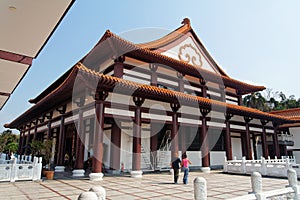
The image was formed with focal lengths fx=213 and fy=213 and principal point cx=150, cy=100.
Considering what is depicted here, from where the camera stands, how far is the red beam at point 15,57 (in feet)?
13.1

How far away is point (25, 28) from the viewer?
3307mm

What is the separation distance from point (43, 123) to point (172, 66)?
10.3 m

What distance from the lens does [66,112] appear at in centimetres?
1213

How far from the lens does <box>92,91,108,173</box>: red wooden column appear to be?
815 centimetres

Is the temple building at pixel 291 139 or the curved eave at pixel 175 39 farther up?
the curved eave at pixel 175 39

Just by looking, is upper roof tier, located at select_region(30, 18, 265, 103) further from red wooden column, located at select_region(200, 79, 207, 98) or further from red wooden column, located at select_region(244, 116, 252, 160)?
red wooden column, located at select_region(244, 116, 252, 160)

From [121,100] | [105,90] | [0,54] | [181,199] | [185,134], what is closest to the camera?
[0,54]

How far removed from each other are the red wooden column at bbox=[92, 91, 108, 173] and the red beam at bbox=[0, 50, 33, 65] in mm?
4531

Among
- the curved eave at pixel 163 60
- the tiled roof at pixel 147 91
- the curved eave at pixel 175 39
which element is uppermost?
the curved eave at pixel 175 39

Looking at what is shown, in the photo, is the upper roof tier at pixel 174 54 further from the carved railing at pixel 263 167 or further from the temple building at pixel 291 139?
the temple building at pixel 291 139

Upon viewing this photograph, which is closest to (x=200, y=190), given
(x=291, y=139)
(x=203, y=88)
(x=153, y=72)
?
Result: (x=153, y=72)

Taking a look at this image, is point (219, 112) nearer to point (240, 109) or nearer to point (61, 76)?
point (240, 109)

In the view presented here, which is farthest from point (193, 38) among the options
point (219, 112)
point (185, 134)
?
point (185, 134)

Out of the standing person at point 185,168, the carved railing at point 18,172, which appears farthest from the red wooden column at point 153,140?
the carved railing at point 18,172
